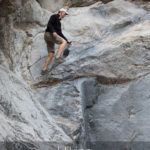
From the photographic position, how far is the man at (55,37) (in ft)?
49.8

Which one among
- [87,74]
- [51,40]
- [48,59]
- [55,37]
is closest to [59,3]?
[51,40]

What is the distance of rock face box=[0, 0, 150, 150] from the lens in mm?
12664

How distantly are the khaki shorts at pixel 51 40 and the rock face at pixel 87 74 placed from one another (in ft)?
1.87

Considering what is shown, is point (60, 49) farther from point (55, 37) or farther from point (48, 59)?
point (48, 59)

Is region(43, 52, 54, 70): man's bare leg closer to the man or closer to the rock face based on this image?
the man

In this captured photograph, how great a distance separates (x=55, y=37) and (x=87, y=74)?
1444 mm

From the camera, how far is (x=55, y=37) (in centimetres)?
1527

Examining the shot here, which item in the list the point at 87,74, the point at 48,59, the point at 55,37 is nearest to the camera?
the point at 87,74

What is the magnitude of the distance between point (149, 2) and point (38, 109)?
25.3 feet

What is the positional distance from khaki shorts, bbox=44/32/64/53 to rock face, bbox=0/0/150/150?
1.87 ft

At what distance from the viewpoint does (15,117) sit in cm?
1048

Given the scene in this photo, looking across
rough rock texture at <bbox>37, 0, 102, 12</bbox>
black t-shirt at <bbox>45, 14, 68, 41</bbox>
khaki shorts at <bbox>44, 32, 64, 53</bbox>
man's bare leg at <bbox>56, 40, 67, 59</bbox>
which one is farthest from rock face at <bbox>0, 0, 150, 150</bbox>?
black t-shirt at <bbox>45, 14, 68, 41</bbox>

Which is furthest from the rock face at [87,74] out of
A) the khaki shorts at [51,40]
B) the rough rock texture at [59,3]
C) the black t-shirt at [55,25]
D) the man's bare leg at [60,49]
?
the black t-shirt at [55,25]

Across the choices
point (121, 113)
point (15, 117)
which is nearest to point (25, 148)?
point (15, 117)
